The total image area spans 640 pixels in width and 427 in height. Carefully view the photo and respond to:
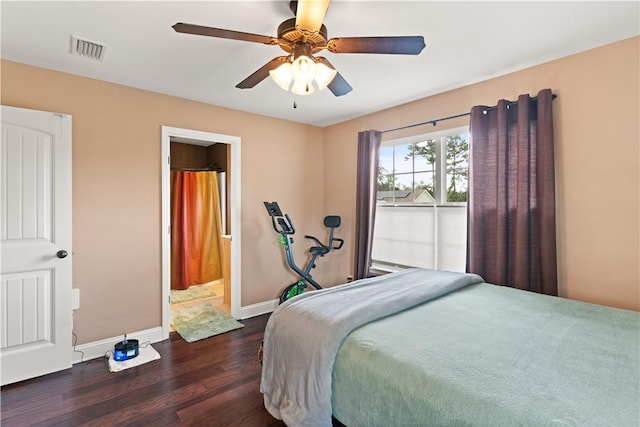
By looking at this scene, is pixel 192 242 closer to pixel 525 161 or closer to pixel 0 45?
pixel 0 45

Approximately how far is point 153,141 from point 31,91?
0.91 metres

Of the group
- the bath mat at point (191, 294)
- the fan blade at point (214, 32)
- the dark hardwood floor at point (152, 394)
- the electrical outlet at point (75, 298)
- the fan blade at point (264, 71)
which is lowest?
the dark hardwood floor at point (152, 394)

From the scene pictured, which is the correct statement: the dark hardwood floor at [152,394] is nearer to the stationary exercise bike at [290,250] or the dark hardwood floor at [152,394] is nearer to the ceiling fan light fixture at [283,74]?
the stationary exercise bike at [290,250]

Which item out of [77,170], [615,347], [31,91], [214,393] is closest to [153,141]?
[77,170]

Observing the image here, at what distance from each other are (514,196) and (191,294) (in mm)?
4295

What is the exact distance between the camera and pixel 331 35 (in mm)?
2025

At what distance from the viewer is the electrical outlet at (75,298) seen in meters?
2.59

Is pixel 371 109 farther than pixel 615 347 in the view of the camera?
Yes

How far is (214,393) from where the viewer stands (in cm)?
219

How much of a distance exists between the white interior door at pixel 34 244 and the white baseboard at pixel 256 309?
5.22 ft

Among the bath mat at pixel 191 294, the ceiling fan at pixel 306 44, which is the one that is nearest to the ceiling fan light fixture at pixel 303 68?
the ceiling fan at pixel 306 44

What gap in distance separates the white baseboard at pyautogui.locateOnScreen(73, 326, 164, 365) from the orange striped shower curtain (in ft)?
6.42

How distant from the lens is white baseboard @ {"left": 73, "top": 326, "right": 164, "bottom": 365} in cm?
265

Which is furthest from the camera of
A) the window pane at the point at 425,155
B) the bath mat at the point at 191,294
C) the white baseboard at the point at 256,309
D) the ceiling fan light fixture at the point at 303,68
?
the bath mat at the point at 191,294
